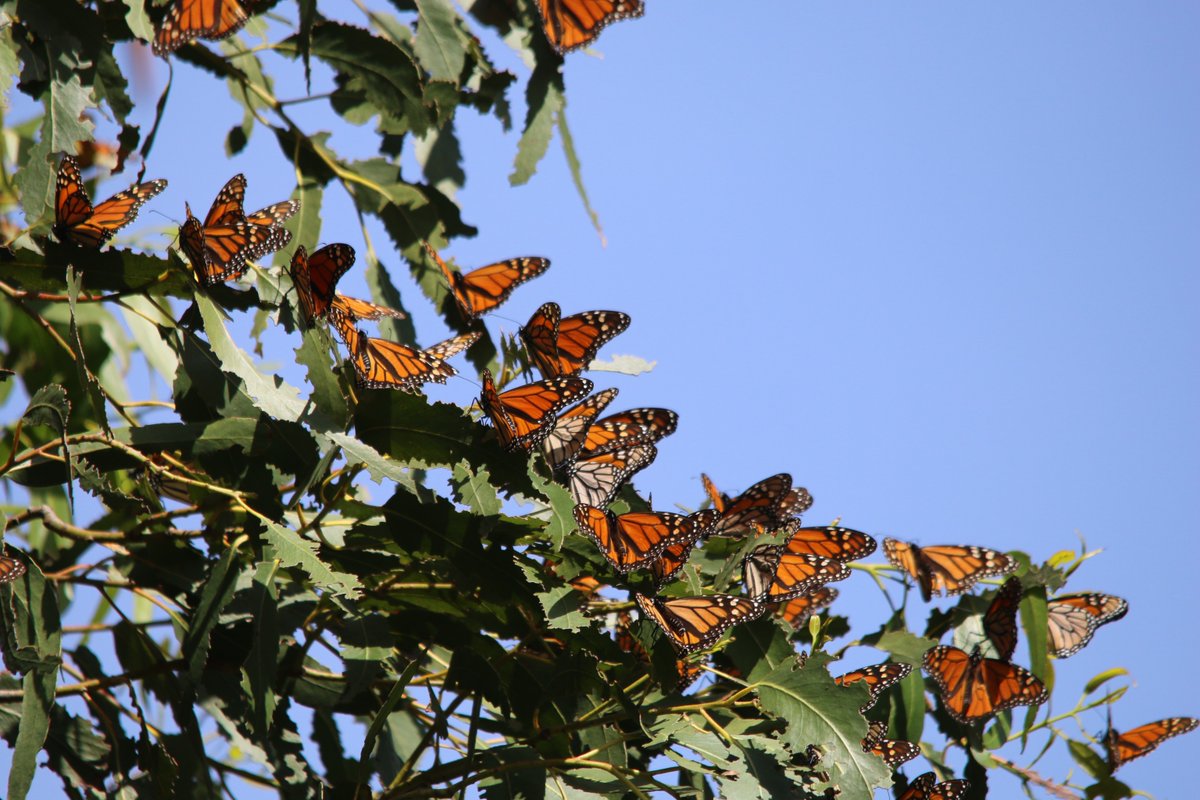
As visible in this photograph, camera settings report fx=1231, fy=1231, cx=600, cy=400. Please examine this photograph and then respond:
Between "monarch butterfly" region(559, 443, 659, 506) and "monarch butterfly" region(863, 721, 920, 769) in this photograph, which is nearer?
"monarch butterfly" region(863, 721, 920, 769)

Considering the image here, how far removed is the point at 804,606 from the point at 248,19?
1444 mm

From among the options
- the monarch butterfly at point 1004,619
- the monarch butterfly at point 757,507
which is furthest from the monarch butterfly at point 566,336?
the monarch butterfly at point 1004,619

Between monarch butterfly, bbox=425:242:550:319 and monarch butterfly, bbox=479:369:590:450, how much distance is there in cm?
84

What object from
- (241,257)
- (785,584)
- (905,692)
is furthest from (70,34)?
(905,692)

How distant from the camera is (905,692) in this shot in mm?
2062

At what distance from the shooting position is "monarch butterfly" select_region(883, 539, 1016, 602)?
223 centimetres

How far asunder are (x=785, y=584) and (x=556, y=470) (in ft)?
1.30

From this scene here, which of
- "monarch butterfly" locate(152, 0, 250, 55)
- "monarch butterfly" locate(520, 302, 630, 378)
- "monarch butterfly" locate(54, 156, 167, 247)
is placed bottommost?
"monarch butterfly" locate(54, 156, 167, 247)

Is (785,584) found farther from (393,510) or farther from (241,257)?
(241,257)

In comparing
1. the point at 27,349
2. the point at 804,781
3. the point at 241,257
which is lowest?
the point at 804,781

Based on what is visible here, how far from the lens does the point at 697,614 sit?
162 cm

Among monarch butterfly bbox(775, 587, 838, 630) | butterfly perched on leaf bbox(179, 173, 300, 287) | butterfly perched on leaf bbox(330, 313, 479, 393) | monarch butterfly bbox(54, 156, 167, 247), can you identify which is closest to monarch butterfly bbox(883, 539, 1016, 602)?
monarch butterfly bbox(775, 587, 838, 630)

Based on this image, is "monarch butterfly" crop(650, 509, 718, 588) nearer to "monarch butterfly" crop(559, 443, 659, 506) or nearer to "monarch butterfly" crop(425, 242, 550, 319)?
"monarch butterfly" crop(559, 443, 659, 506)

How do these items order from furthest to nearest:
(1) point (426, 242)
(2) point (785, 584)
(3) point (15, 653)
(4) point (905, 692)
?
(1) point (426, 242)
(4) point (905, 692)
(2) point (785, 584)
(3) point (15, 653)
